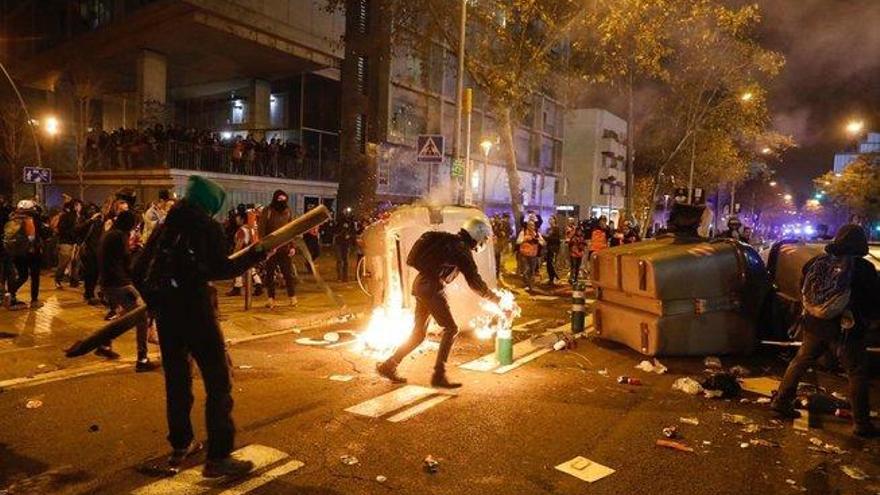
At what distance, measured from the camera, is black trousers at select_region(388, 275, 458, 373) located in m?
6.54

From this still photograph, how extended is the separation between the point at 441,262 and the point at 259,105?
24612mm

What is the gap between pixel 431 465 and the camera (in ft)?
15.2

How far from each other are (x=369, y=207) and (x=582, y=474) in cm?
2500

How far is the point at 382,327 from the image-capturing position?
29.8 feet

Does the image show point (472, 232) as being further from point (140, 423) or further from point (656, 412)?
point (140, 423)

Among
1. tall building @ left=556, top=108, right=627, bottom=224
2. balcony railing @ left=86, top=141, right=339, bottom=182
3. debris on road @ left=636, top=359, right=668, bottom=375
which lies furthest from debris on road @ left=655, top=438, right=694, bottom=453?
tall building @ left=556, top=108, right=627, bottom=224

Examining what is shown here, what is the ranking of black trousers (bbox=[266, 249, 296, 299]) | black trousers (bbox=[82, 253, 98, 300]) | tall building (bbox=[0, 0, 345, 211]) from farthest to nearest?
tall building (bbox=[0, 0, 345, 211]) < black trousers (bbox=[266, 249, 296, 299]) < black trousers (bbox=[82, 253, 98, 300])

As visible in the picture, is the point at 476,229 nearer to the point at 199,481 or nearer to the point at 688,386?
the point at 688,386

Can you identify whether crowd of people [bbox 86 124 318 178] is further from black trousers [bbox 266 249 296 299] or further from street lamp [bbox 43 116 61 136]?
black trousers [bbox 266 249 296 299]

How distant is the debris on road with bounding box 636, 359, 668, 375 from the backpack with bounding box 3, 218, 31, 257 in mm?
9625

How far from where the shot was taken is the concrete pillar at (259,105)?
93.7ft

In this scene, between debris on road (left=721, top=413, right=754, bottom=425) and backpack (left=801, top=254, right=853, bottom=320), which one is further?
debris on road (left=721, top=413, right=754, bottom=425)

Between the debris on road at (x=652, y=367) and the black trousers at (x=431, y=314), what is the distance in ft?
8.76

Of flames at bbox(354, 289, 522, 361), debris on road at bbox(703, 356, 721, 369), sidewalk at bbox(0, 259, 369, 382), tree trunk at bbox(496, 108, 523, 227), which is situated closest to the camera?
sidewalk at bbox(0, 259, 369, 382)
